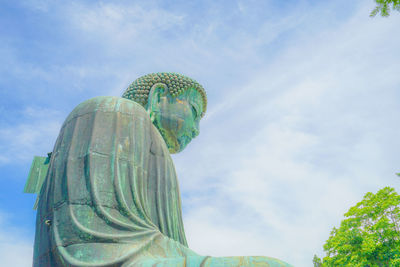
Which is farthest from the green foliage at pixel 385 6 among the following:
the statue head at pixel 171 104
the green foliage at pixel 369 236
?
the green foliage at pixel 369 236

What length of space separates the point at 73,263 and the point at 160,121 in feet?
8.85

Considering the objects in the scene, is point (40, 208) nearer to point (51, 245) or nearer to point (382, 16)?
point (51, 245)

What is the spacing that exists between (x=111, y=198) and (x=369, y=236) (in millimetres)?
16396

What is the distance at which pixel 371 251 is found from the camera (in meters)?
16.8

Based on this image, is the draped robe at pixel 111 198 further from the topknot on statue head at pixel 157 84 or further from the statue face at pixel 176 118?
the topknot on statue head at pixel 157 84

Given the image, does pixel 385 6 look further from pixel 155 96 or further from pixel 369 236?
pixel 369 236

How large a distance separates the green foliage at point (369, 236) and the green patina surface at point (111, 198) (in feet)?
46.8

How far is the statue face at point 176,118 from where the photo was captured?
18.6 ft

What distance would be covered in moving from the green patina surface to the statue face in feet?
3.13

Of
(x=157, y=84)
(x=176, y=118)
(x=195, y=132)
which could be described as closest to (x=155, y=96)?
(x=157, y=84)

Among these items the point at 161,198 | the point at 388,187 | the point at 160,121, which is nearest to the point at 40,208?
the point at 161,198

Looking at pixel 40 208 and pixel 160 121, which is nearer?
pixel 40 208

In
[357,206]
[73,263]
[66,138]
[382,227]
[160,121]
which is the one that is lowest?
[73,263]

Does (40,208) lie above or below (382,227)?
below
